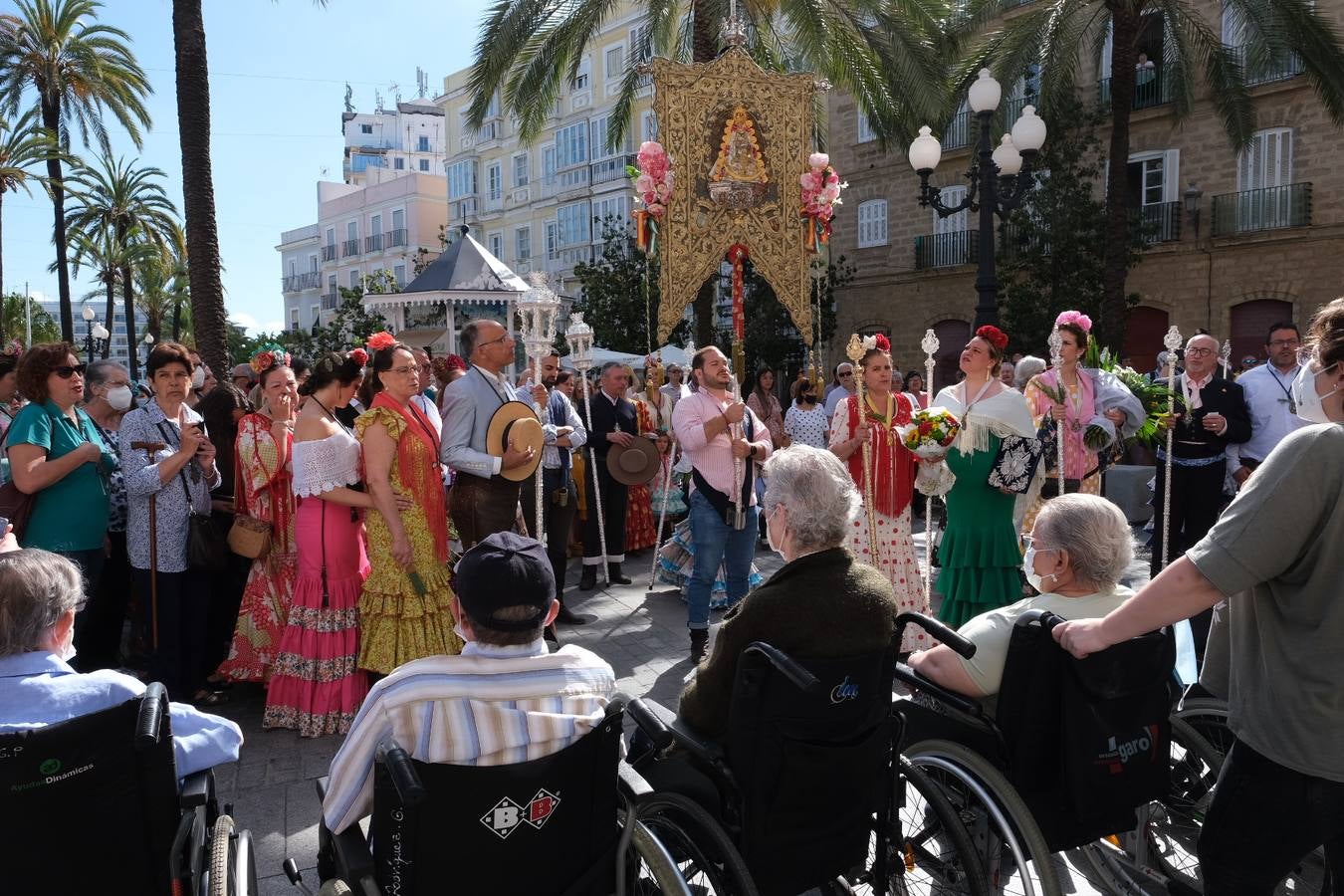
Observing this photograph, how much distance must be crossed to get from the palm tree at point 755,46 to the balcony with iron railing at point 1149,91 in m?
10.6

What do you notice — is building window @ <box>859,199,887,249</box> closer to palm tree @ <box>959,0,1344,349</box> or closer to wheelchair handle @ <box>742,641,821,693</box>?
palm tree @ <box>959,0,1344,349</box>

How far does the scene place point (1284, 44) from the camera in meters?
14.8

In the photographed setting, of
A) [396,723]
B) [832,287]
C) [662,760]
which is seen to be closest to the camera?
[396,723]

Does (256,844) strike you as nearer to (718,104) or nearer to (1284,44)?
(718,104)

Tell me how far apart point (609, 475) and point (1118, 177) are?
1024cm

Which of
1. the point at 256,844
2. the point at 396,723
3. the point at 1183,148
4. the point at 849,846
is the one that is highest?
the point at 1183,148

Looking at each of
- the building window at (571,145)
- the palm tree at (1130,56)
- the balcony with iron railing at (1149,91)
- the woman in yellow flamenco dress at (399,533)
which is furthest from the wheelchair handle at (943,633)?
the building window at (571,145)

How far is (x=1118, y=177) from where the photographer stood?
1433 cm

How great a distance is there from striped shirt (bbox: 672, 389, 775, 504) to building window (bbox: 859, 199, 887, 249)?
20724mm

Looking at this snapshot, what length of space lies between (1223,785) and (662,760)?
1465mm

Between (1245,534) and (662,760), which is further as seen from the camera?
(662,760)

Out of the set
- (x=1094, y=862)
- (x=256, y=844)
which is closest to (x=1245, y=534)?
(x=1094, y=862)

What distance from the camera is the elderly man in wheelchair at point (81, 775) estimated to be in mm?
2051

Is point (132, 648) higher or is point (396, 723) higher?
point (396, 723)
